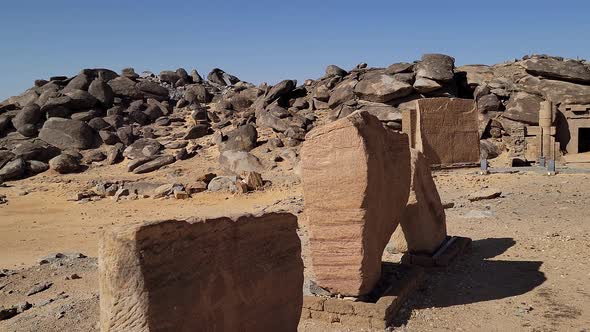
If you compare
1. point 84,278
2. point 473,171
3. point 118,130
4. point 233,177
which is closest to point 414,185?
point 84,278

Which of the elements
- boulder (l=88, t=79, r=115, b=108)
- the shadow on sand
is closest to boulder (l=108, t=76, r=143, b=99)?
boulder (l=88, t=79, r=115, b=108)

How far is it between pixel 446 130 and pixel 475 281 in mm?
9828

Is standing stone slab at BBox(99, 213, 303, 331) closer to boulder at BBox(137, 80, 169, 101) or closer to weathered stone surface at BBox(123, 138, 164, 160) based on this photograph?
weathered stone surface at BBox(123, 138, 164, 160)

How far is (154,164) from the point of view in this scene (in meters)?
19.2

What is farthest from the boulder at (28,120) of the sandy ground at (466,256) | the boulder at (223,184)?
the boulder at (223,184)

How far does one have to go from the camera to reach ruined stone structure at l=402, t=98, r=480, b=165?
616 inches

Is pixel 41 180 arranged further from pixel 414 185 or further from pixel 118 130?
pixel 414 185

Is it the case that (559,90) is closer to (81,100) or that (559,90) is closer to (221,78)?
(221,78)

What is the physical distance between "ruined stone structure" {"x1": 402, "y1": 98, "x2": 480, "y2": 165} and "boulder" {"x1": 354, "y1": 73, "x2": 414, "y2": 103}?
463cm

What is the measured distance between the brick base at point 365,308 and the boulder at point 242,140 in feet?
47.3

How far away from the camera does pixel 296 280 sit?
4.40 m

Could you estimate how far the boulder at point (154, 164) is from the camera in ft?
62.6

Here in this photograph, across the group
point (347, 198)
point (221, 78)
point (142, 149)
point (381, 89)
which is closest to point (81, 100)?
point (142, 149)

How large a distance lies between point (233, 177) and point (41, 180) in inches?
318
